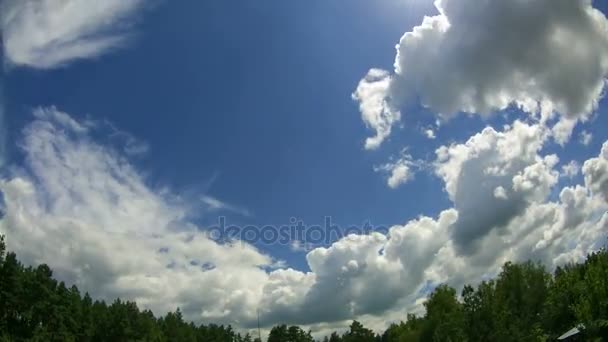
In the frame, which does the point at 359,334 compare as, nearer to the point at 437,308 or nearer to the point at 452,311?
the point at 437,308

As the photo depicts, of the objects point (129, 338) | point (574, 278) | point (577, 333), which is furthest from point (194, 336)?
point (577, 333)

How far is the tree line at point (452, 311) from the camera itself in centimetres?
4619

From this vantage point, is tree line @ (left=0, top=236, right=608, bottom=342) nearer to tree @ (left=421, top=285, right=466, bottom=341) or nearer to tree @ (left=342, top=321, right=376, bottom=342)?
tree @ (left=421, top=285, right=466, bottom=341)

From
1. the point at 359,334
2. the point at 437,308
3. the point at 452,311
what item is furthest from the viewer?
the point at 359,334

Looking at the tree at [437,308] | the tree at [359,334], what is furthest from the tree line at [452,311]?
the tree at [359,334]

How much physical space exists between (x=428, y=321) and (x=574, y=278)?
34744 millimetres

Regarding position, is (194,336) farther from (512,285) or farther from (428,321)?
(512,285)

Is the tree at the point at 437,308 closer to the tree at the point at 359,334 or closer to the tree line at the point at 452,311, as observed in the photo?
the tree line at the point at 452,311

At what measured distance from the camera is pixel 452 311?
75312 millimetres

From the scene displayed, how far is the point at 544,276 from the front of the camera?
3152 inches

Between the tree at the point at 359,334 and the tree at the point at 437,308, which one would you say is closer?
the tree at the point at 437,308

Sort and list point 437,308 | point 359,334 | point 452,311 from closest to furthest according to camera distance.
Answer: point 452,311, point 437,308, point 359,334

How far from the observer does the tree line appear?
46.2 metres

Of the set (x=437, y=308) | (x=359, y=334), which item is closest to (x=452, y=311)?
(x=437, y=308)
